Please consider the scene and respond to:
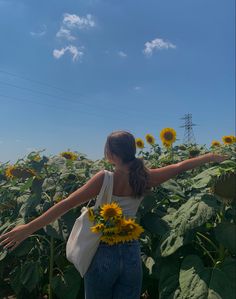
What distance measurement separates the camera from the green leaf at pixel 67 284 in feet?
11.3

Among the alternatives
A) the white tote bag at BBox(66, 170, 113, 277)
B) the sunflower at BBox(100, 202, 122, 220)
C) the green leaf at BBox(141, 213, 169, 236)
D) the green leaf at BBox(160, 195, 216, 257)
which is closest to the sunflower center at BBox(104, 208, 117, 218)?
the sunflower at BBox(100, 202, 122, 220)

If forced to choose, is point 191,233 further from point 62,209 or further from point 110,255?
point 62,209

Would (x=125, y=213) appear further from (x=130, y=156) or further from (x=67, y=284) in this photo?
(x=67, y=284)

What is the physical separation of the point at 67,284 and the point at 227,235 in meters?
1.38

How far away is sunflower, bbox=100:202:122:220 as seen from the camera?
2.53m

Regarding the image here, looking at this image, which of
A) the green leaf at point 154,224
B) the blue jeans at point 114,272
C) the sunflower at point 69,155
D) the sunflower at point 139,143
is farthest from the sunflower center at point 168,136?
the blue jeans at point 114,272

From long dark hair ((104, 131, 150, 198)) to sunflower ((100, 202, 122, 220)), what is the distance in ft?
0.63

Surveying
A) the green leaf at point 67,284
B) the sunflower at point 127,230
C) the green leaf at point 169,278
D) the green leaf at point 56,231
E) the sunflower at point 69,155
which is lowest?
the green leaf at point 67,284

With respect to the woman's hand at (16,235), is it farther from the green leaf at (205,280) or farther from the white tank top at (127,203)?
the green leaf at (205,280)

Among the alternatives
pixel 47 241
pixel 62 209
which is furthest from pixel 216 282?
pixel 47 241

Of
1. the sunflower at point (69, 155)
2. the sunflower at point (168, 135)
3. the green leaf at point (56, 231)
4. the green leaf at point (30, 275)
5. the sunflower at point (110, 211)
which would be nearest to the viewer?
the sunflower at point (110, 211)

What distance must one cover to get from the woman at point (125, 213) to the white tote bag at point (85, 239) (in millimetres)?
35

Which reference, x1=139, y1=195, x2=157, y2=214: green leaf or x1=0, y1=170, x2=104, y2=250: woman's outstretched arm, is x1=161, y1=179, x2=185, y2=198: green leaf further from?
x1=0, y1=170, x2=104, y2=250: woman's outstretched arm

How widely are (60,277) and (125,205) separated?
1163 mm
